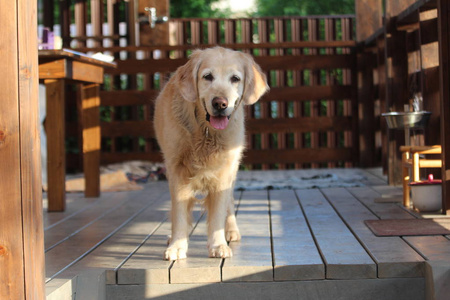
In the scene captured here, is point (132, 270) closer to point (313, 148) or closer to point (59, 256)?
point (59, 256)

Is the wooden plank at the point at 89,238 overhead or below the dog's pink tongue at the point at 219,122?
below

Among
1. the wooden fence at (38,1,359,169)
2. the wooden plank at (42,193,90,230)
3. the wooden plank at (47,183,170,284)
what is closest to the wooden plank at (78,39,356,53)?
the wooden fence at (38,1,359,169)

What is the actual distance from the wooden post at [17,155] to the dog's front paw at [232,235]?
1.36 m

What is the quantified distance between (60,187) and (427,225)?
2574mm

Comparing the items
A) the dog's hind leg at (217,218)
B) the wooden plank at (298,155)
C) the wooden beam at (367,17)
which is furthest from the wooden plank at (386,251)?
the wooden beam at (367,17)

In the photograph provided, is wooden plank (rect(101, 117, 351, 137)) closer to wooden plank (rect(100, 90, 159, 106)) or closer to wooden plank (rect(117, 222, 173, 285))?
wooden plank (rect(100, 90, 159, 106))

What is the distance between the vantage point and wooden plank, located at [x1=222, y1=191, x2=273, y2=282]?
8.71ft

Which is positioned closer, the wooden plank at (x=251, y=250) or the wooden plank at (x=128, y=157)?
the wooden plank at (x=251, y=250)

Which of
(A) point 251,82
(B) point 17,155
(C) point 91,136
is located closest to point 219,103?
(A) point 251,82

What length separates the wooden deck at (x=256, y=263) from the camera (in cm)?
264

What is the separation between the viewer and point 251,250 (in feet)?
9.93

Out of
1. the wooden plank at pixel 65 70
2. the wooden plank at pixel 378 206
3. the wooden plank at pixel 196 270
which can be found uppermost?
the wooden plank at pixel 65 70

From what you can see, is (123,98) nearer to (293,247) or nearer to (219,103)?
(219,103)

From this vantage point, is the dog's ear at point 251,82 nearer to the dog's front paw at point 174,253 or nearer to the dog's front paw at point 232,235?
the dog's front paw at point 232,235
